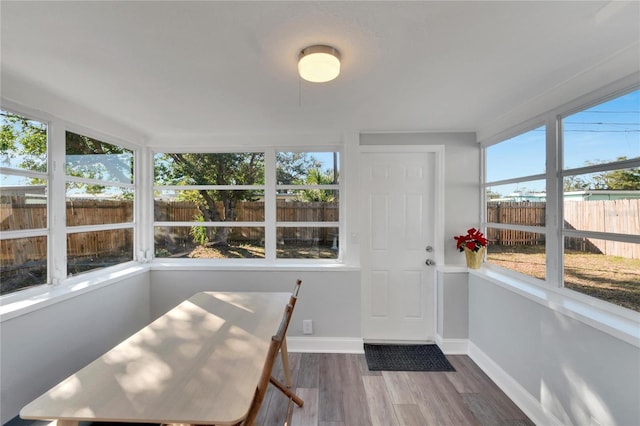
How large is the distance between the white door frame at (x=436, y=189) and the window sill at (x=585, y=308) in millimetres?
661

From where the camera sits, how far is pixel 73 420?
35.2 inches

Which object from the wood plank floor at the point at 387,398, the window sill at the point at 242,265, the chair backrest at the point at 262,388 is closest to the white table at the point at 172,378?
the chair backrest at the point at 262,388

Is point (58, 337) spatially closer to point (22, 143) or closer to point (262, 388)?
point (22, 143)

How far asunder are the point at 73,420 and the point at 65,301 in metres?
1.52

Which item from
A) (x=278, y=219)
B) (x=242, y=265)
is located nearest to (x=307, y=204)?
(x=278, y=219)

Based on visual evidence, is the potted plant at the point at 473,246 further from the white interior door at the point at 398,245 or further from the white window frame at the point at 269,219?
the white window frame at the point at 269,219

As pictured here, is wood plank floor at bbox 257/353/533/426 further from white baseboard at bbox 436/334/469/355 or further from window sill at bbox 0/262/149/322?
window sill at bbox 0/262/149/322

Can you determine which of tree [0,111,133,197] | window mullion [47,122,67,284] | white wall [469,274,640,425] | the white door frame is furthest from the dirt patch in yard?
tree [0,111,133,197]

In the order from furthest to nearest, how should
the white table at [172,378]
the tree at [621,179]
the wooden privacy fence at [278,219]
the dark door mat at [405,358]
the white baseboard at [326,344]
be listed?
the white baseboard at [326,344] → the dark door mat at [405,358] → the wooden privacy fence at [278,219] → the tree at [621,179] → the white table at [172,378]

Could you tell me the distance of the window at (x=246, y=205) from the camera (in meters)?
3.06

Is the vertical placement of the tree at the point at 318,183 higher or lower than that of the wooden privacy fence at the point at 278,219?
higher

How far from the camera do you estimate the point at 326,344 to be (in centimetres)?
278

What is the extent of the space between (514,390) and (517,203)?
60.3 inches

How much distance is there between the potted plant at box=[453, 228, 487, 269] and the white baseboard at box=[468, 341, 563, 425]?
82 centimetres
